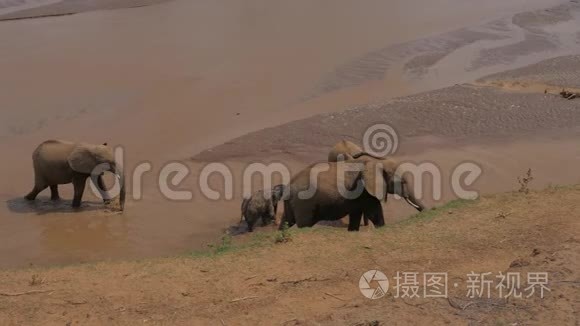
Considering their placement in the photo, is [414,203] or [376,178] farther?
[414,203]

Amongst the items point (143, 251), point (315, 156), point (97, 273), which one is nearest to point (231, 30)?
point (315, 156)

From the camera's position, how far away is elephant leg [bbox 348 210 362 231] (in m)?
9.61

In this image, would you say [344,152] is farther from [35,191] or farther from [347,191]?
[35,191]

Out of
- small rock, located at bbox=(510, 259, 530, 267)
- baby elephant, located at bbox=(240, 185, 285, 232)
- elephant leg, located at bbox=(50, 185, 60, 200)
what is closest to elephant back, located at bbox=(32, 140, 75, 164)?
elephant leg, located at bbox=(50, 185, 60, 200)

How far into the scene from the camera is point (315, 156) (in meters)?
13.4

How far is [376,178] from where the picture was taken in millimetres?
9125

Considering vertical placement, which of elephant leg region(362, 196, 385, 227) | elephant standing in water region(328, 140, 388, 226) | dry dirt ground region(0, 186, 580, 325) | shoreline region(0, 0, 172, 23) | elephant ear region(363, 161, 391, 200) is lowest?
dry dirt ground region(0, 186, 580, 325)

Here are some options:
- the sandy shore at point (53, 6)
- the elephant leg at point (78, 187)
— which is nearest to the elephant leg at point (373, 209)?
the elephant leg at point (78, 187)

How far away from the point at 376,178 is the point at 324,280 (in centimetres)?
227

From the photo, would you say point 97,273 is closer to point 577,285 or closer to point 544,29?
point 577,285

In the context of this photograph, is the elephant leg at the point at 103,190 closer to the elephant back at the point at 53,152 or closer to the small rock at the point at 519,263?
the elephant back at the point at 53,152

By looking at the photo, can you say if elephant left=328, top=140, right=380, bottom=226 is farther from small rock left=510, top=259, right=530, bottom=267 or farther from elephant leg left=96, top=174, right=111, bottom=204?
elephant leg left=96, top=174, right=111, bottom=204

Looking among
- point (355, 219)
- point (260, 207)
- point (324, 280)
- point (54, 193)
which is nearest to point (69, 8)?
point (54, 193)

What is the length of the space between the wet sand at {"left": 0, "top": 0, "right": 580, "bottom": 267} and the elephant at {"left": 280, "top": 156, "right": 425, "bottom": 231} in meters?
1.47
